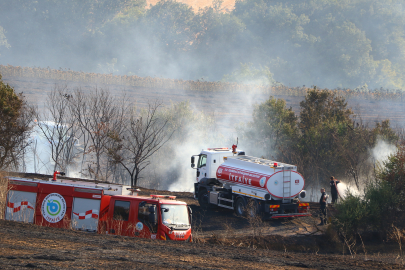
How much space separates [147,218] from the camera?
13.5 metres

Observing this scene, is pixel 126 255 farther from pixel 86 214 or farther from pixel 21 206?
pixel 21 206

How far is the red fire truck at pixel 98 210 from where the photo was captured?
13.5 metres

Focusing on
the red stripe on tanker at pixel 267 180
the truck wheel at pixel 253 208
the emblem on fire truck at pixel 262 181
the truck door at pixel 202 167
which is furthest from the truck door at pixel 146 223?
the truck door at pixel 202 167

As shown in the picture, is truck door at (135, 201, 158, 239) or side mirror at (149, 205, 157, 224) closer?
side mirror at (149, 205, 157, 224)

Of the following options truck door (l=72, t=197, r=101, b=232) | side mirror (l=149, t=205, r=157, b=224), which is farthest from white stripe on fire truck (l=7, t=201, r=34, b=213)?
side mirror (l=149, t=205, r=157, b=224)

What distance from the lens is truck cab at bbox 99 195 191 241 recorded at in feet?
43.9

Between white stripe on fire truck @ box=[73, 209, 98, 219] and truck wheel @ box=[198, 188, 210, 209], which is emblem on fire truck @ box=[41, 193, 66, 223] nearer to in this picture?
white stripe on fire truck @ box=[73, 209, 98, 219]

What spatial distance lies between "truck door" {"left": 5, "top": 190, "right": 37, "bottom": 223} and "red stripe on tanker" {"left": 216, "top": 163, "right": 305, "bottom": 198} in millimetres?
10772

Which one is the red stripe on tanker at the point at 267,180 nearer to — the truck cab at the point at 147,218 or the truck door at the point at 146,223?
the truck cab at the point at 147,218

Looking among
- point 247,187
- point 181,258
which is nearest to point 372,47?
point 247,187

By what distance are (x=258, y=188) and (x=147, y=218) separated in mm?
8602

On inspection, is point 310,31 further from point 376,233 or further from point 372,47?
point 376,233

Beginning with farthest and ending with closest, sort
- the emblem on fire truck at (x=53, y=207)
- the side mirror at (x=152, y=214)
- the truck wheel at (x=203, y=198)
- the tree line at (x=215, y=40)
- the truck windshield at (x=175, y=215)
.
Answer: the tree line at (x=215, y=40)
the truck wheel at (x=203, y=198)
the emblem on fire truck at (x=53, y=207)
the truck windshield at (x=175, y=215)
the side mirror at (x=152, y=214)

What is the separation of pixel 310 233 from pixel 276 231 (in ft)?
5.18
